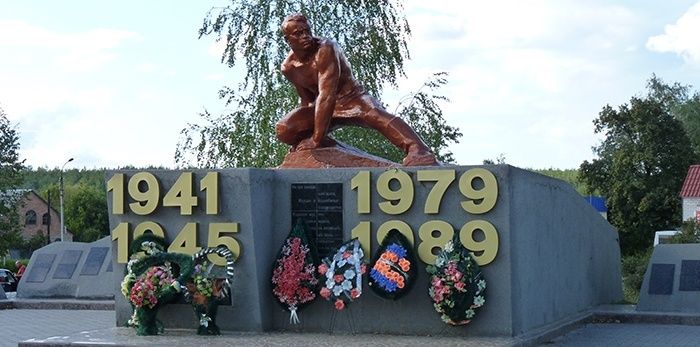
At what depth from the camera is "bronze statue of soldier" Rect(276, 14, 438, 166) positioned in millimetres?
12047

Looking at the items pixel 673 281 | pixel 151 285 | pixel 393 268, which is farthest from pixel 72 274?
pixel 673 281

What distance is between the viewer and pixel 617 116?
4716 centimetres

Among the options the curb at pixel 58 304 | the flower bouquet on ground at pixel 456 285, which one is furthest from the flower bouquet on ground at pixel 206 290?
the curb at pixel 58 304

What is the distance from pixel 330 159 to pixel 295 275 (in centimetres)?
158

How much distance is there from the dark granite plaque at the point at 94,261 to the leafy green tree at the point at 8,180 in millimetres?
27230

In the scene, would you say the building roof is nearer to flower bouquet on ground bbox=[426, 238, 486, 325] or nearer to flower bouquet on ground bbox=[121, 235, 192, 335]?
flower bouquet on ground bbox=[426, 238, 486, 325]

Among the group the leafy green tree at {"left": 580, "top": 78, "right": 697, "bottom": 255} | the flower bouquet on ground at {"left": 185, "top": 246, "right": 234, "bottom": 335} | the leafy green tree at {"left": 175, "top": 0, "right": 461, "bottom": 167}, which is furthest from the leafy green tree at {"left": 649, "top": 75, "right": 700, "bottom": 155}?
the flower bouquet on ground at {"left": 185, "top": 246, "right": 234, "bottom": 335}

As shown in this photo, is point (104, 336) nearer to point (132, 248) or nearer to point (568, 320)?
point (132, 248)

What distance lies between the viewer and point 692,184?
42.4 meters

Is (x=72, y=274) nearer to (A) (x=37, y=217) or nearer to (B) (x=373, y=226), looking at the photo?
(B) (x=373, y=226)

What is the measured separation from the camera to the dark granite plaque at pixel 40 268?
60.3 feet

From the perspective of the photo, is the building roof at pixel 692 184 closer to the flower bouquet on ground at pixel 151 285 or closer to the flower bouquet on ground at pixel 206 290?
the flower bouquet on ground at pixel 206 290

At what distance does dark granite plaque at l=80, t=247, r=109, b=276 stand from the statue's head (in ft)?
25.3

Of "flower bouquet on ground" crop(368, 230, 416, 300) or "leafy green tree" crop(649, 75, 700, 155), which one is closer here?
"flower bouquet on ground" crop(368, 230, 416, 300)
